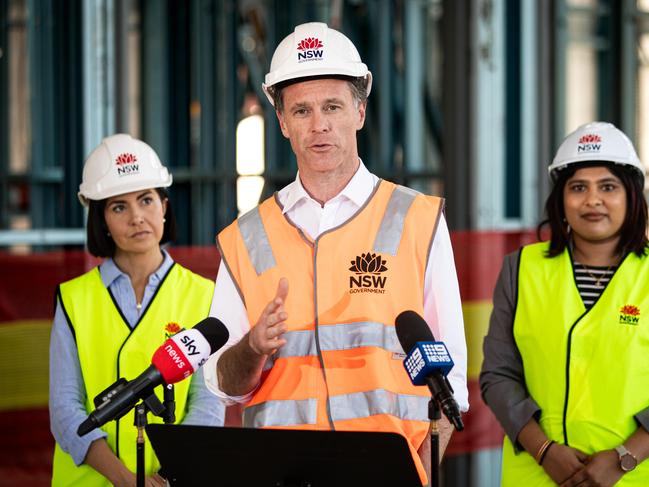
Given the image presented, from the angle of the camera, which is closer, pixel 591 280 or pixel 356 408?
pixel 356 408

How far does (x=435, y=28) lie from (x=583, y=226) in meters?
7.55

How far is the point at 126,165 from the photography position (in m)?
3.38

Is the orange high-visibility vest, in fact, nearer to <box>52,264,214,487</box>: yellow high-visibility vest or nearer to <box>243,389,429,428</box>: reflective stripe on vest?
<box>243,389,429,428</box>: reflective stripe on vest

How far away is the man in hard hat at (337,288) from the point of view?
254cm

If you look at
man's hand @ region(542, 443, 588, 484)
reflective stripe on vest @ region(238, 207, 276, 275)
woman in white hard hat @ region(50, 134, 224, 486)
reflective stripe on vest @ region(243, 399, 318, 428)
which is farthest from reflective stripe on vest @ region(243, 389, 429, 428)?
man's hand @ region(542, 443, 588, 484)

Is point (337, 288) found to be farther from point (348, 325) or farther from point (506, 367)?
point (506, 367)

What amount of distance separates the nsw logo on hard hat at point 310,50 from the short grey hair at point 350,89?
51 millimetres

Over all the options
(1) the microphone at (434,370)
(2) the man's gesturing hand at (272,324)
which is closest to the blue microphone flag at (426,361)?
(1) the microphone at (434,370)

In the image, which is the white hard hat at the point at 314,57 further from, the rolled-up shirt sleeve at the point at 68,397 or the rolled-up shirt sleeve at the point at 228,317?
the rolled-up shirt sleeve at the point at 68,397

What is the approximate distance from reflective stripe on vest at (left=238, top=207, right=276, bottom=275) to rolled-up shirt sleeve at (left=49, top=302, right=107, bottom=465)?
0.91 metres

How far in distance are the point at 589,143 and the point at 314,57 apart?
52.7 inches

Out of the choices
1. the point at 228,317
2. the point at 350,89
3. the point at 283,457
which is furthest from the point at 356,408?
the point at 350,89

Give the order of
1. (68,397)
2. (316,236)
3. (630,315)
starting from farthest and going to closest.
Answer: (630,315)
(68,397)
(316,236)

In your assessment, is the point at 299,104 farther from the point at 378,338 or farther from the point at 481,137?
the point at 481,137
